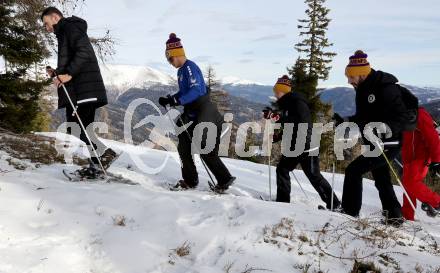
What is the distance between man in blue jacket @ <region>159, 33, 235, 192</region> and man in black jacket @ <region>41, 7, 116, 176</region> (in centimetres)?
109

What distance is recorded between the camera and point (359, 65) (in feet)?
19.5

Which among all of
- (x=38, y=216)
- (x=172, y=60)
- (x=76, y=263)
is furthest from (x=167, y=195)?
(x=172, y=60)

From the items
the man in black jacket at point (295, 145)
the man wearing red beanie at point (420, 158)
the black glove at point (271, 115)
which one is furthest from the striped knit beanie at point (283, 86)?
the man wearing red beanie at point (420, 158)

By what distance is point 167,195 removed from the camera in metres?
5.44

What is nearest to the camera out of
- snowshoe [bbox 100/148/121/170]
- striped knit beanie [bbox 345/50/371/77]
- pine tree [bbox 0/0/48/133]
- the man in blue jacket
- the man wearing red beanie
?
striped knit beanie [bbox 345/50/371/77]

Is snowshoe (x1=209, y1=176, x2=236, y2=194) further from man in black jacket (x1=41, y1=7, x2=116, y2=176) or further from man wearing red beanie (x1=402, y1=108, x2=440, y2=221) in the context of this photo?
man wearing red beanie (x1=402, y1=108, x2=440, y2=221)

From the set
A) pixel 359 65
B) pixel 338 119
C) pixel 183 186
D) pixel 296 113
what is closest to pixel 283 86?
pixel 296 113

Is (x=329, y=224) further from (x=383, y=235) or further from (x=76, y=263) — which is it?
(x=76, y=263)

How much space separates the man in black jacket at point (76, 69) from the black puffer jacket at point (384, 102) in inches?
158

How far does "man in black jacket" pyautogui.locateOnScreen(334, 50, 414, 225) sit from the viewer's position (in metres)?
5.70

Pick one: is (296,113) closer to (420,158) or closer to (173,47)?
(420,158)

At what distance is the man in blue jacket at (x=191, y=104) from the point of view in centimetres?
675

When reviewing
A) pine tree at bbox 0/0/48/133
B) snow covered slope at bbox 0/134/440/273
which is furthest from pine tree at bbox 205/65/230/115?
snow covered slope at bbox 0/134/440/273

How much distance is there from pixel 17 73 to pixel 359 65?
47.0ft
